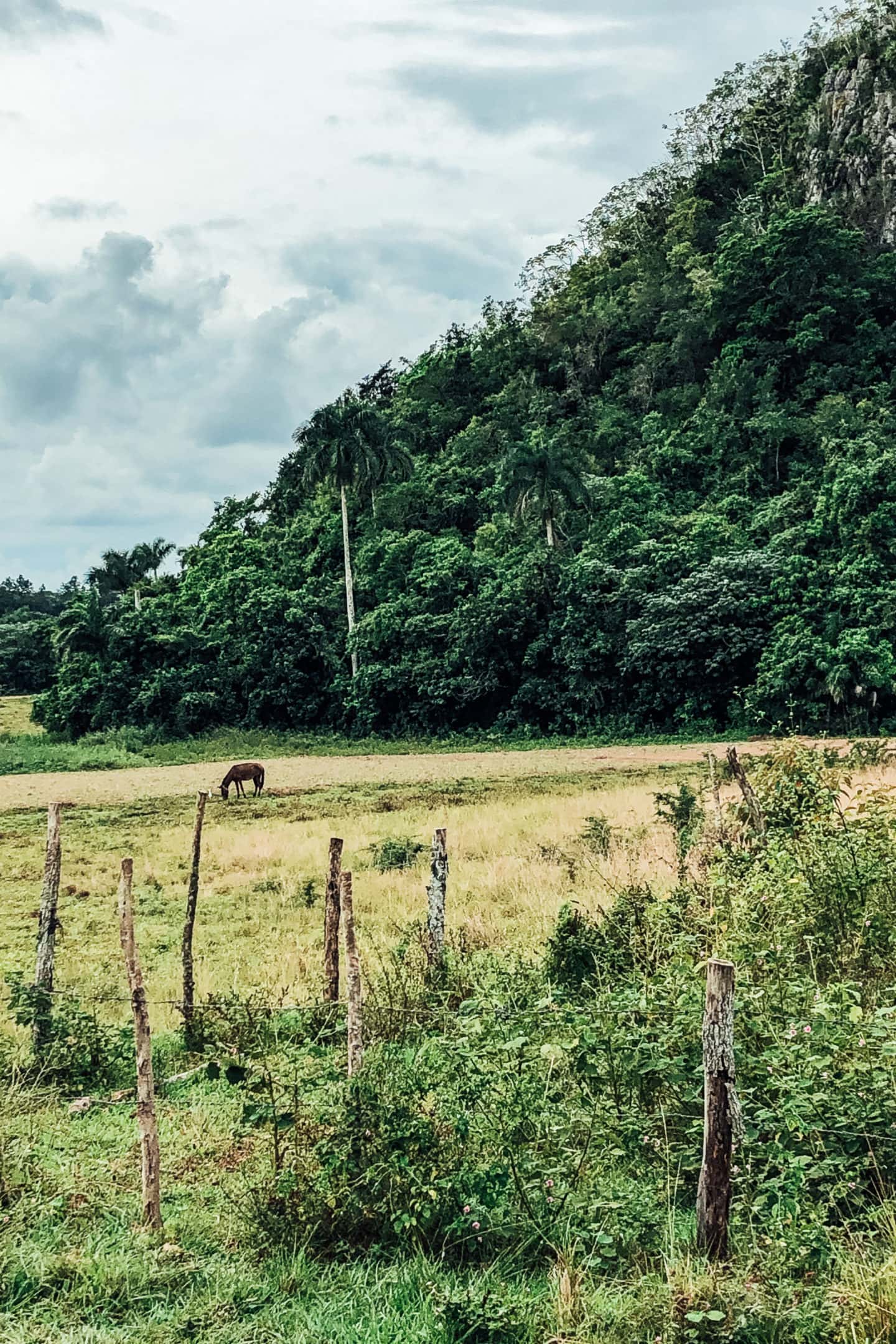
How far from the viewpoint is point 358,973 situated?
225 inches

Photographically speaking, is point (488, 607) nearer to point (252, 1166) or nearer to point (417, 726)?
point (417, 726)

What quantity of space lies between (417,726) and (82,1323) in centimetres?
4291

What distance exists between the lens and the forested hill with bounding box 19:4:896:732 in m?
39.7

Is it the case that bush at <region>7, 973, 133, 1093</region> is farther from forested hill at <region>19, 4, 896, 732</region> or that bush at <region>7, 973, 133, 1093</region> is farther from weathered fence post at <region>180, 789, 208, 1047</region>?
forested hill at <region>19, 4, 896, 732</region>

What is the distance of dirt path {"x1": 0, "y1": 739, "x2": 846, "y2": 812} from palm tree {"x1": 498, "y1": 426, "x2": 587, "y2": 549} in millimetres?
11050

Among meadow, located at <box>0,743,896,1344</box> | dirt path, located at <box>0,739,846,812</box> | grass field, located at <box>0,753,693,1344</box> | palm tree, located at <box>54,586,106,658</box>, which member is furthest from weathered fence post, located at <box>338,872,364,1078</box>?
palm tree, located at <box>54,586,106,658</box>

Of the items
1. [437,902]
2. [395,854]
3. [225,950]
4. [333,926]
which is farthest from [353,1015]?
[395,854]

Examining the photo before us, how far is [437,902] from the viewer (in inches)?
326

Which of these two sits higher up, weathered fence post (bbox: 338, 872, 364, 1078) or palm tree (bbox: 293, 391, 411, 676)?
palm tree (bbox: 293, 391, 411, 676)

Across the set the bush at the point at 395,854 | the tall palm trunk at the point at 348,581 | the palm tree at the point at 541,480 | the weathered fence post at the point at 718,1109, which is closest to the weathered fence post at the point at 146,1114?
the weathered fence post at the point at 718,1109

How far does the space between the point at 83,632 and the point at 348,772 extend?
875 inches

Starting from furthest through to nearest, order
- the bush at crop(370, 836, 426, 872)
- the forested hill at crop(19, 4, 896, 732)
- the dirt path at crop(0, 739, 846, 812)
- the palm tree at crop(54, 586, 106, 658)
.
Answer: the palm tree at crop(54, 586, 106, 658) → the forested hill at crop(19, 4, 896, 732) → the dirt path at crop(0, 739, 846, 812) → the bush at crop(370, 836, 426, 872)

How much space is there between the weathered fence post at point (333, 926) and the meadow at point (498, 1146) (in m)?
0.32

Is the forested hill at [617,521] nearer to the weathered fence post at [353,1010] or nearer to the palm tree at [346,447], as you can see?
the palm tree at [346,447]
